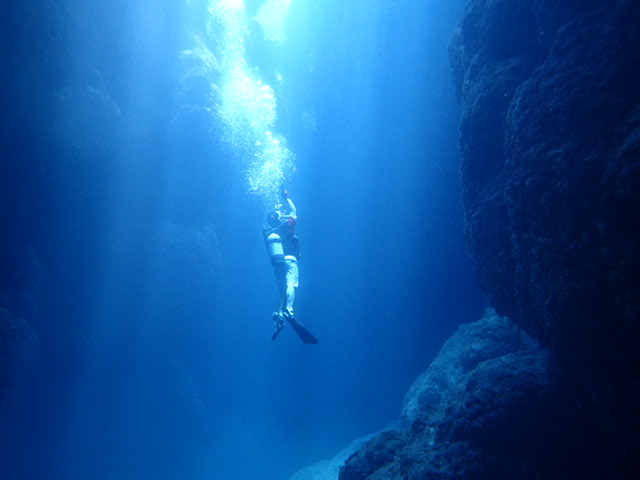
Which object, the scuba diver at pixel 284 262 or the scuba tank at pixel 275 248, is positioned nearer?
the scuba diver at pixel 284 262

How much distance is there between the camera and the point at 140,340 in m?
13.8

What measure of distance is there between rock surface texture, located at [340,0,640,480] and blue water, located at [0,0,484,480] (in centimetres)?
1055

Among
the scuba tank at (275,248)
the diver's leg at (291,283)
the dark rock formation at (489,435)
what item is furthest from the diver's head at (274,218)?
the dark rock formation at (489,435)

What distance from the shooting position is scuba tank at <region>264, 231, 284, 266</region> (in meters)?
8.53

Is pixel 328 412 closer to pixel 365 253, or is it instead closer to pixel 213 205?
pixel 365 253

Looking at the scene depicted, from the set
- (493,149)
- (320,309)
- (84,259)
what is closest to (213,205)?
(84,259)

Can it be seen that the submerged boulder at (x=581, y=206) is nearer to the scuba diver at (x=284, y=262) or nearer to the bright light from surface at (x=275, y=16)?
the scuba diver at (x=284, y=262)

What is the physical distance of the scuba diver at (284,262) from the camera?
24.5 ft

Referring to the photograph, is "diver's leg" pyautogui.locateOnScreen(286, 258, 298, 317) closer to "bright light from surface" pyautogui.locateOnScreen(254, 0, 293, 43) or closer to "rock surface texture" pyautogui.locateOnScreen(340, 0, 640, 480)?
"rock surface texture" pyautogui.locateOnScreen(340, 0, 640, 480)

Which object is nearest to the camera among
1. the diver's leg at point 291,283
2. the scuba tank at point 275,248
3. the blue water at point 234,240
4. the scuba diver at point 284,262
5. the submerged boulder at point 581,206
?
the submerged boulder at point 581,206

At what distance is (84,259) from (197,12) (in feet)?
31.7

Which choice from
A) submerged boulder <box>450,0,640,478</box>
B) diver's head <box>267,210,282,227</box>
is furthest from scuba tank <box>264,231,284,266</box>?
submerged boulder <box>450,0,640,478</box>

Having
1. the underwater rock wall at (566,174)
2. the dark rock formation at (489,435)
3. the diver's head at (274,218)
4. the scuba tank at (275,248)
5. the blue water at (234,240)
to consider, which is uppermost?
the blue water at (234,240)

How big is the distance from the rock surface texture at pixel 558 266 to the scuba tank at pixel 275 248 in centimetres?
442
